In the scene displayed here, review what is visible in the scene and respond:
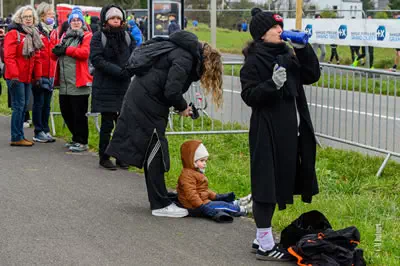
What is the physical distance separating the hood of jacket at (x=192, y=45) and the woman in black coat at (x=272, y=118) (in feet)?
4.15

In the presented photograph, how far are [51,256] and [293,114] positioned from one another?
6.81 feet

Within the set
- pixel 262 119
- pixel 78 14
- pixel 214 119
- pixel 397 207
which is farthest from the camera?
pixel 214 119

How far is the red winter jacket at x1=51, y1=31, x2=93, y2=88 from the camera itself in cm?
1139

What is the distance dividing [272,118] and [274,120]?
21 millimetres

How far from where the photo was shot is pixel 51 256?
6.48 m

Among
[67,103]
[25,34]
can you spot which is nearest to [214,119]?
[67,103]

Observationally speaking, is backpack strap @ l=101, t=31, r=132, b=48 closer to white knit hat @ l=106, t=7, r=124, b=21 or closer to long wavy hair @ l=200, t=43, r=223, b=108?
white knit hat @ l=106, t=7, r=124, b=21

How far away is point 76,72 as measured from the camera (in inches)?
453

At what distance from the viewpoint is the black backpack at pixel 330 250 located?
606cm

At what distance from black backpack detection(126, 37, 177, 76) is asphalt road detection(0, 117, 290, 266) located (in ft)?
4.33

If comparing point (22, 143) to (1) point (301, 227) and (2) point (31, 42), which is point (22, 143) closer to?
(2) point (31, 42)

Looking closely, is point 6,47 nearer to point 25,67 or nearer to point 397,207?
point 25,67

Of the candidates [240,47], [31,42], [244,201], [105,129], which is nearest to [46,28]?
[31,42]

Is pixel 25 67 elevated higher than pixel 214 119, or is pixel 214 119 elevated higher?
pixel 25 67
